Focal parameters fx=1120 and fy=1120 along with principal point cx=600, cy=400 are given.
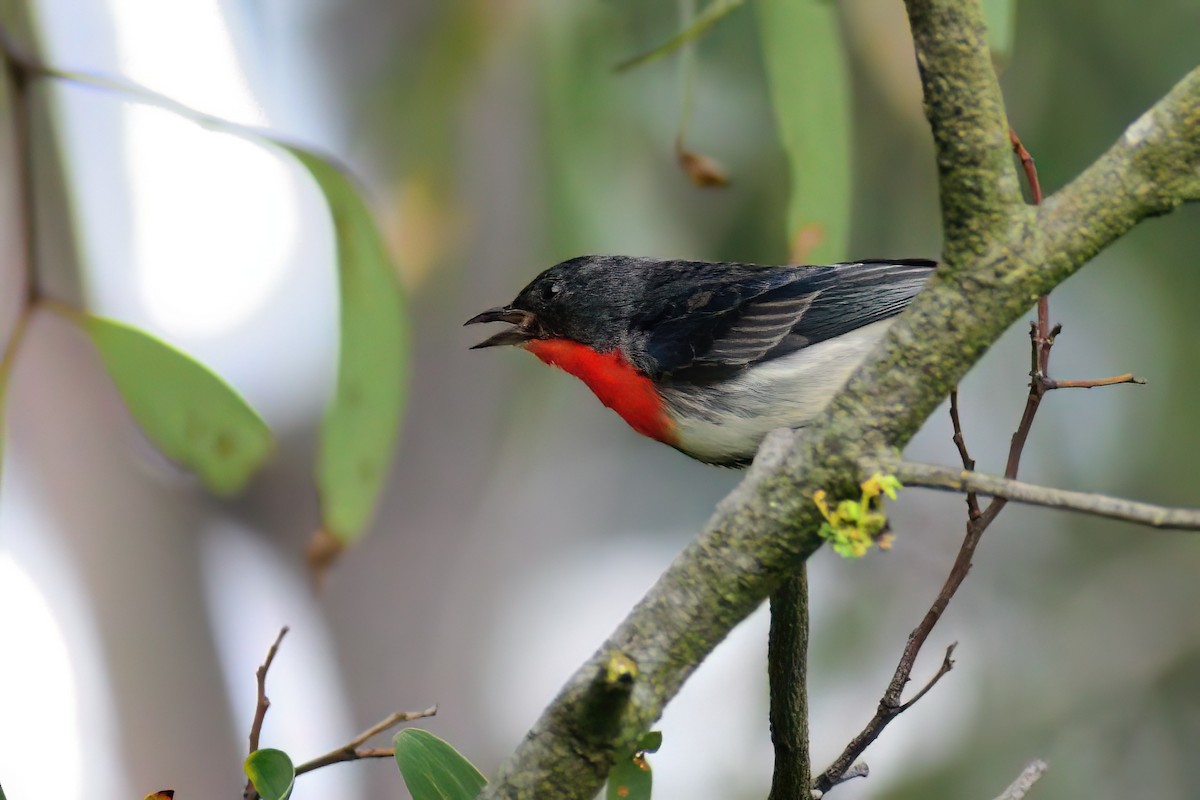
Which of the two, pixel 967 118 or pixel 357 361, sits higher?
pixel 357 361

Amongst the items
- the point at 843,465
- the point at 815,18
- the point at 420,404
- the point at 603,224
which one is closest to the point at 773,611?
the point at 843,465

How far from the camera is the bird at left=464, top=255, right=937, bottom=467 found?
938 mm

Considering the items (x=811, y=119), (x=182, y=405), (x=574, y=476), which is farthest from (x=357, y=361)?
(x=574, y=476)

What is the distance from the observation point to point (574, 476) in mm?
2463

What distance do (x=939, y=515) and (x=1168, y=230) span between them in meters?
0.72

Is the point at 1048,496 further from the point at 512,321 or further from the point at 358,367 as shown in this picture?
the point at 358,367

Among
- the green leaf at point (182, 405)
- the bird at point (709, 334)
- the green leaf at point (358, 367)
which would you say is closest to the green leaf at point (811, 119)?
the bird at point (709, 334)

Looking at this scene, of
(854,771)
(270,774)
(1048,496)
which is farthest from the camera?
(854,771)

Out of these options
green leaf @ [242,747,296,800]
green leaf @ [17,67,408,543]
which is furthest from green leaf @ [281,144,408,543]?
green leaf @ [242,747,296,800]

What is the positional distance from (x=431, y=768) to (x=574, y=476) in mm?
1846

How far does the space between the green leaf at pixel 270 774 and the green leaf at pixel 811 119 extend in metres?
0.67

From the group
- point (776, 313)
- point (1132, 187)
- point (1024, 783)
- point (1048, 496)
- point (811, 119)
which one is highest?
point (811, 119)

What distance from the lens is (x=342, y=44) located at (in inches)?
84.1

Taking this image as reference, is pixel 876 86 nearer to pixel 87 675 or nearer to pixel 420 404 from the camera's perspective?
pixel 420 404
